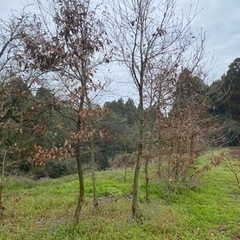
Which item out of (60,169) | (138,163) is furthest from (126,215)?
(60,169)

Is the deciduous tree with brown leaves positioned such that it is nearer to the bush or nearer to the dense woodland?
the dense woodland

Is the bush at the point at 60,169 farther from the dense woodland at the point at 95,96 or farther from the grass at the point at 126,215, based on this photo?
the grass at the point at 126,215

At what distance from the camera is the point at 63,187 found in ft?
38.4

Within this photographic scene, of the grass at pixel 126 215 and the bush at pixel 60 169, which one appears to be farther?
the bush at pixel 60 169

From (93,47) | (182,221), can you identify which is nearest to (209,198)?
(182,221)

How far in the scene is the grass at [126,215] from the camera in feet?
20.1

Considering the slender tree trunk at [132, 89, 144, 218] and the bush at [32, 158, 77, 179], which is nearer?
the slender tree trunk at [132, 89, 144, 218]

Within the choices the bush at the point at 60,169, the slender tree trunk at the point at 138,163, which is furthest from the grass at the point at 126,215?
the bush at the point at 60,169

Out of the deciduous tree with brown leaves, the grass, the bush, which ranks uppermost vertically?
the deciduous tree with brown leaves

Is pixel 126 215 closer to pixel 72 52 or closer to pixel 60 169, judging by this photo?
pixel 72 52

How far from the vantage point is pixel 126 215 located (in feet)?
23.8

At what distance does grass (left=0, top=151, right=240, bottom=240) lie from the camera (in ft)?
20.1

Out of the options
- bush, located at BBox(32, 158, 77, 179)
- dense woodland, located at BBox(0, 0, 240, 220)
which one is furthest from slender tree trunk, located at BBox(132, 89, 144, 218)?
bush, located at BBox(32, 158, 77, 179)

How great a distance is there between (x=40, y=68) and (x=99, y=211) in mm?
3720
